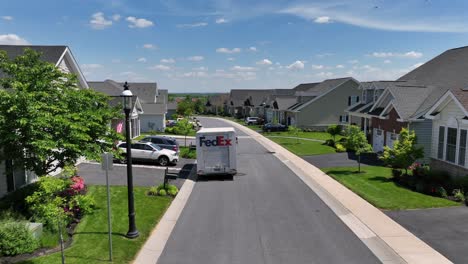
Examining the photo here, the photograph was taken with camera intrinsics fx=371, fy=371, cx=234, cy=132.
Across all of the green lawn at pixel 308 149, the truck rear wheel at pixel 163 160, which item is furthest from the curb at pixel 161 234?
the green lawn at pixel 308 149

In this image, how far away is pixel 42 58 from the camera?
20.1 m

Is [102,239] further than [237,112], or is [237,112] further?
[237,112]

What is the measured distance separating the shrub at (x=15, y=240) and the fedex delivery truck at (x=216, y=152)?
38.8ft

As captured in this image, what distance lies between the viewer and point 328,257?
10.9m

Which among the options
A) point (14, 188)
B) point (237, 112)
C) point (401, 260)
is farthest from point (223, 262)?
point (237, 112)

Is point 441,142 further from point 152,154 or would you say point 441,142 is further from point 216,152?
point 152,154

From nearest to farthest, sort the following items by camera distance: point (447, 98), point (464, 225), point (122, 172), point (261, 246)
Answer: point (261, 246)
point (464, 225)
point (447, 98)
point (122, 172)

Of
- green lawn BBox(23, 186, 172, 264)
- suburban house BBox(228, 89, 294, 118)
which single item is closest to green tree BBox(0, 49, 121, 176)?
green lawn BBox(23, 186, 172, 264)

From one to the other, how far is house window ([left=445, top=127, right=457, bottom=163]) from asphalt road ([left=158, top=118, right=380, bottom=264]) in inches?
335

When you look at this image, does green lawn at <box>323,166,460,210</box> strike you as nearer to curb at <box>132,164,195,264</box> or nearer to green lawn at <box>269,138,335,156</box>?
curb at <box>132,164,195,264</box>

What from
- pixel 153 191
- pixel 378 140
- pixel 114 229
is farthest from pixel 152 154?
pixel 378 140

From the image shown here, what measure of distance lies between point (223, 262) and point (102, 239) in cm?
422

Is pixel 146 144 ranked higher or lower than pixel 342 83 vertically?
lower

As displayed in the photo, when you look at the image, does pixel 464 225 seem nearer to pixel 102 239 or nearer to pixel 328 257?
pixel 328 257
